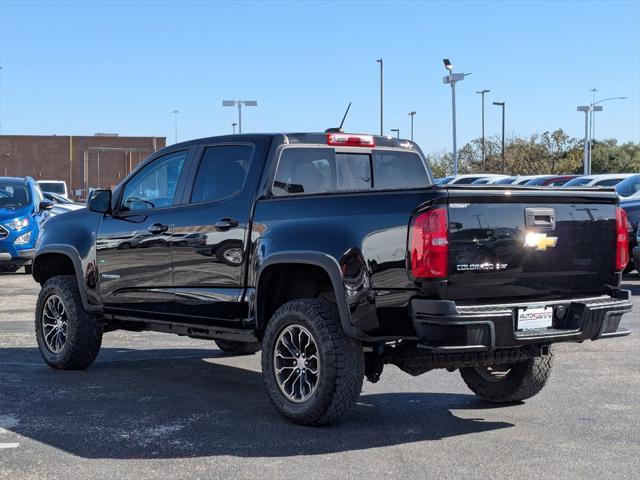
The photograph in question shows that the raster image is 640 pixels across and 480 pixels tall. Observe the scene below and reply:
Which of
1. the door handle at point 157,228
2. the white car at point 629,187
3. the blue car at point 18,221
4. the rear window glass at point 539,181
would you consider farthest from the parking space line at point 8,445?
the rear window glass at point 539,181

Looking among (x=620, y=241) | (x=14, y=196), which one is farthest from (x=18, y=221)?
(x=620, y=241)

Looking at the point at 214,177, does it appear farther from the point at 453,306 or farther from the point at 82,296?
the point at 453,306

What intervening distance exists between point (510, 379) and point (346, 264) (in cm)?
183

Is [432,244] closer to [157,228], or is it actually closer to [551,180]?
[157,228]

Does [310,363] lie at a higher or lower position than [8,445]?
higher

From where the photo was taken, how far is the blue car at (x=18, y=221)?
18.4m

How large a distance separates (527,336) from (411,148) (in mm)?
2462

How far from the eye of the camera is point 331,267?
21.0ft

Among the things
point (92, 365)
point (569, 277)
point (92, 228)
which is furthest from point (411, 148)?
point (92, 365)

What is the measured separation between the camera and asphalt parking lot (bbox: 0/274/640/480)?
18.6 feet

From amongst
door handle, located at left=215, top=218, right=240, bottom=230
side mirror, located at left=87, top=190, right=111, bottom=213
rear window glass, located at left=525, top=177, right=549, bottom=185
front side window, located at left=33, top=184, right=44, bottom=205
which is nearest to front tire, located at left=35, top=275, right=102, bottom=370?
side mirror, located at left=87, top=190, right=111, bottom=213

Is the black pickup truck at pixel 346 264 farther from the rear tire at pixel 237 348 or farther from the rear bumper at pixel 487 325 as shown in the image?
the rear tire at pixel 237 348

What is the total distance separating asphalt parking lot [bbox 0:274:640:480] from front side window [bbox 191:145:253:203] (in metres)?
1.49

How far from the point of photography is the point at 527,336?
6.15 m
